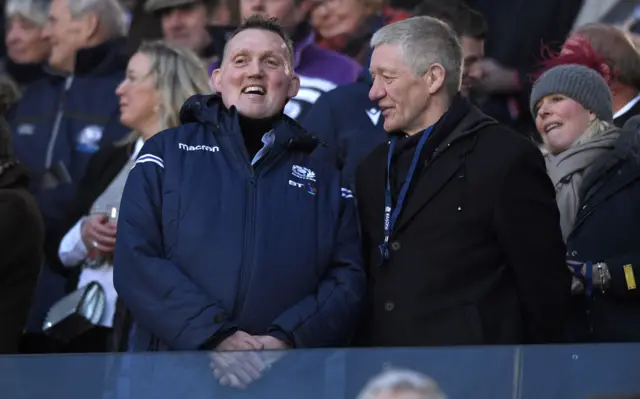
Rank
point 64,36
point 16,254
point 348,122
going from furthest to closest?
point 64,36 < point 348,122 < point 16,254

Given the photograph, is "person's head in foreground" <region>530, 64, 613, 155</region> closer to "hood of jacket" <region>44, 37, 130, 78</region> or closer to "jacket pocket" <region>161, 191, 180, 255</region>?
"jacket pocket" <region>161, 191, 180, 255</region>

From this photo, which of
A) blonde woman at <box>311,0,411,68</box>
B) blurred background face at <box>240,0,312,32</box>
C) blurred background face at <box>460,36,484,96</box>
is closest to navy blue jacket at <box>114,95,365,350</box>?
blurred background face at <box>460,36,484,96</box>

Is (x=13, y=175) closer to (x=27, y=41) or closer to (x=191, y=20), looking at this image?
(x=191, y=20)

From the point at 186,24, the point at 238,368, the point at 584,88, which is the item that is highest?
the point at 186,24

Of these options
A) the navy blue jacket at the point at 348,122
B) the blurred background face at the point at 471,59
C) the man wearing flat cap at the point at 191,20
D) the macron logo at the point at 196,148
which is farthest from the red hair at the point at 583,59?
the man wearing flat cap at the point at 191,20

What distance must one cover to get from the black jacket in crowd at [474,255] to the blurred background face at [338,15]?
245cm

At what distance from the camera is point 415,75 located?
15.8 feet

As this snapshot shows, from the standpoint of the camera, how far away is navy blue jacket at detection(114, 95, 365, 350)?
4.27 metres

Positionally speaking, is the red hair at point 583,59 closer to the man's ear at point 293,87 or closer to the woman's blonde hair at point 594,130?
the woman's blonde hair at point 594,130

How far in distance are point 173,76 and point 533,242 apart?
2.02 metres

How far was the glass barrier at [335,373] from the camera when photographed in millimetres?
3447

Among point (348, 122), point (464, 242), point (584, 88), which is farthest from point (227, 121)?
point (584, 88)

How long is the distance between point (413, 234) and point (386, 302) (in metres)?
0.24

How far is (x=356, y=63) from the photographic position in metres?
6.64
